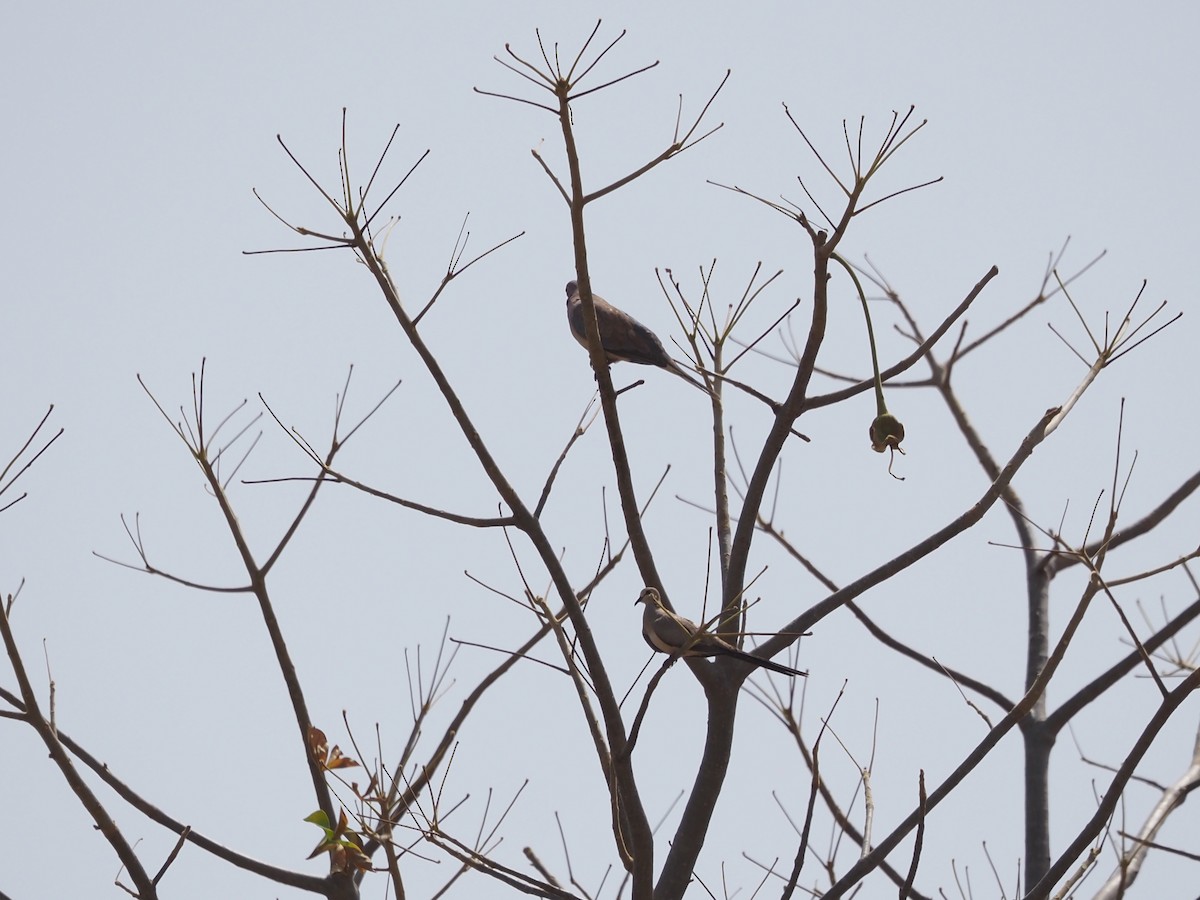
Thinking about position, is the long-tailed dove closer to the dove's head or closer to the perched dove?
the dove's head

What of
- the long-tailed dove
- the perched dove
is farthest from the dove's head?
the perched dove

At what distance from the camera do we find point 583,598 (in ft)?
12.5

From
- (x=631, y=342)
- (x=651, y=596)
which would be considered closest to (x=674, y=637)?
(x=651, y=596)

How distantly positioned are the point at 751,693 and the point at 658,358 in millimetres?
2358

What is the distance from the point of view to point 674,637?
3824mm

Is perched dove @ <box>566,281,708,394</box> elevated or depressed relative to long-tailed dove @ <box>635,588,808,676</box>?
elevated

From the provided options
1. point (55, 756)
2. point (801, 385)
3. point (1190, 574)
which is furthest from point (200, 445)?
point (1190, 574)

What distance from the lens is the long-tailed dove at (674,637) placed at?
3.36 meters

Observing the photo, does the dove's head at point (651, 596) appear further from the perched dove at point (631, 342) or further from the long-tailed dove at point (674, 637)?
the perched dove at point (631, 342)

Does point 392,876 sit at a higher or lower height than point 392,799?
lower

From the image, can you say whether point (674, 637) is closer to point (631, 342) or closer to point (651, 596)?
point (651, 596)

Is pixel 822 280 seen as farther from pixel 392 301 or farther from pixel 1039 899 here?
pixel 1039 899

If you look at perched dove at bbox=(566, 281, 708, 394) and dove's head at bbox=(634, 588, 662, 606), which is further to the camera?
perched dove at bbox=(566, 281, 708, 394)

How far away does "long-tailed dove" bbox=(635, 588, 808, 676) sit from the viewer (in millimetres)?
3357
